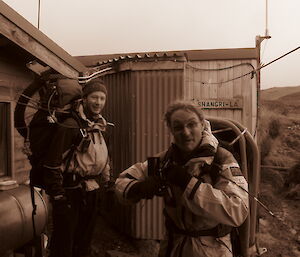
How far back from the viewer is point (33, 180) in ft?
11.0

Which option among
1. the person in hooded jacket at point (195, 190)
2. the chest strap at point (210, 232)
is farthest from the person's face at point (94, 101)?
the chest strap at point (210, 232)

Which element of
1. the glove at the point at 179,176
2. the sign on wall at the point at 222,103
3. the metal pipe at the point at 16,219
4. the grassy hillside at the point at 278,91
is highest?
the grassy hillside at the point at 278,91

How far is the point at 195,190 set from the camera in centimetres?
193

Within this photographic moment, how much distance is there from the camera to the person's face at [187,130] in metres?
2.16

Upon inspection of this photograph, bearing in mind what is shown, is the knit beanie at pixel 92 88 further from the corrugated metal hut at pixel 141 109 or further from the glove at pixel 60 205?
the corrugated metal hut at pixel 141 109

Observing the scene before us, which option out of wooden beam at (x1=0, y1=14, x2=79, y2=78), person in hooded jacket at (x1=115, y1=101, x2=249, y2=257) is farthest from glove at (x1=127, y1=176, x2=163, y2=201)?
wooden beam at (x1=0, y1=14, x2=79, y2=78)

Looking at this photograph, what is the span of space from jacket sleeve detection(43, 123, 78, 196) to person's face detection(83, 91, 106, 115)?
502 millimetres

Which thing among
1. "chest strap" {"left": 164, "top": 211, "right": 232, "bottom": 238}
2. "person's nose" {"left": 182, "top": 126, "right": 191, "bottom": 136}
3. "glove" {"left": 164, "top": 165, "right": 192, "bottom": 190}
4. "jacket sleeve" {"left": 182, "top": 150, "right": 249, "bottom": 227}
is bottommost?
"chest strap" {"left": 164, "top": 211, "right": 232, "bottom": 238}

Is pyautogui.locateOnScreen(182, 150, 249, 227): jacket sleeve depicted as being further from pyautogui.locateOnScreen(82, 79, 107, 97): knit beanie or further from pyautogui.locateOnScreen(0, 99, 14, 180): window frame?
pyautogui.locateOnScreen(0, 99, 14, 180): window frame

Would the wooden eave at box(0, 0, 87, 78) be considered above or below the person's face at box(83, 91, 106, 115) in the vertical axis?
above

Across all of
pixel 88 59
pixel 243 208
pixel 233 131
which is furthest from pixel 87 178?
pixel 88 59

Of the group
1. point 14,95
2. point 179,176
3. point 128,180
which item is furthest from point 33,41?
point 179,176

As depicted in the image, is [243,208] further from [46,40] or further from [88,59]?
[88,59]

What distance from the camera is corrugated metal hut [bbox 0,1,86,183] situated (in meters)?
4.40
